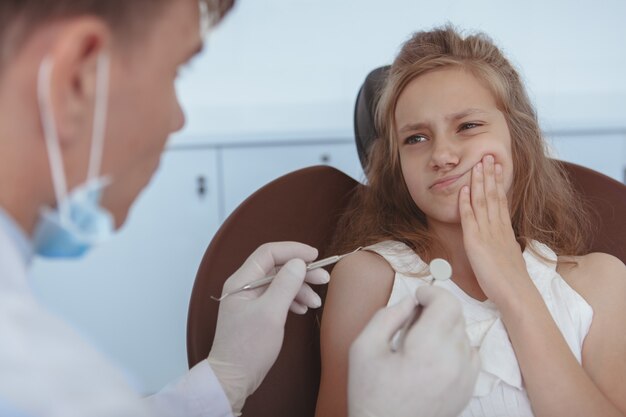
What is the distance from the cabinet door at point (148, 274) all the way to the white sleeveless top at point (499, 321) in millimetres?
1118

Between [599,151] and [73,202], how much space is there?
2.21 m

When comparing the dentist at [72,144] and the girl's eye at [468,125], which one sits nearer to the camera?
the dentist at [72,144]

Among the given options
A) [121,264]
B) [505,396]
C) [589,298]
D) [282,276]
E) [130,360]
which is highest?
[282,276]

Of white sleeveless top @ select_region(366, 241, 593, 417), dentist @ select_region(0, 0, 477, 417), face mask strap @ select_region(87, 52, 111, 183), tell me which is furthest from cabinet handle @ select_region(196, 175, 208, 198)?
face mask strap @ select_region(87, 52, 111, 183)

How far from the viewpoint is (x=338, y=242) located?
1479 mm

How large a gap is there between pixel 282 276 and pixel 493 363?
1.39ft

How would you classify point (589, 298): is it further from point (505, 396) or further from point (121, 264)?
point (121, 264)

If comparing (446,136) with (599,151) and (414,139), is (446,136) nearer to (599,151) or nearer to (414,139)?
(414,139)

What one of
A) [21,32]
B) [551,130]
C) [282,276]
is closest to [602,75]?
[551,130]

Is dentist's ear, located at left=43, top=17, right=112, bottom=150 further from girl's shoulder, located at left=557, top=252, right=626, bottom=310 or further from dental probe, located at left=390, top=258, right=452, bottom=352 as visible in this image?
girl's shoulder, located at left=557, top=252, right=626, bottom=310

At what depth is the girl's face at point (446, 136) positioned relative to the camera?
1.31 m

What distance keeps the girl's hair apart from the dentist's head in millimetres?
809

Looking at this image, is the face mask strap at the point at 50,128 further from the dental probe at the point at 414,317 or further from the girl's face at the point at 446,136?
the girl's face at the point at 446,136

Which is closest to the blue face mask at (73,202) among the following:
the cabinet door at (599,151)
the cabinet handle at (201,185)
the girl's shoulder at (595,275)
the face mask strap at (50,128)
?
the face mask strap at (50,128)
